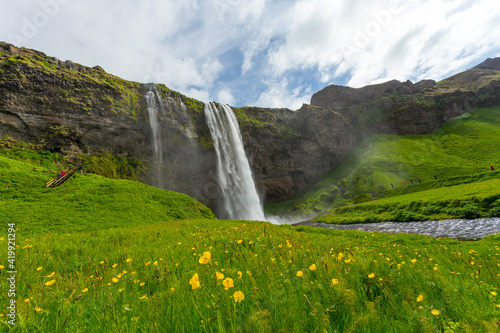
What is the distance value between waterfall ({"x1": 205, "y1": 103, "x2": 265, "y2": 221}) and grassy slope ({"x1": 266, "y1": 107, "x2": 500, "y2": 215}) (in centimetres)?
2050

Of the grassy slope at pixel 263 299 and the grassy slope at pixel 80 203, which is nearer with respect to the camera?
the grassy slope at pixel 263 299

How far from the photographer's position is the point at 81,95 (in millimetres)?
49875

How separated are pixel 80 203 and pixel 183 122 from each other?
145ft

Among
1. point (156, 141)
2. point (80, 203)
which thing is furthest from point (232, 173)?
point (80, 203)

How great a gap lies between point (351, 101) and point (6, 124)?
141966mm

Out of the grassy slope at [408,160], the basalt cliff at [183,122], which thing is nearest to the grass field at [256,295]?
the basalt cliff at [183,122]

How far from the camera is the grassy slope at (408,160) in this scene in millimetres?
72106

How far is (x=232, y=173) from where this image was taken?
6438 centimetres

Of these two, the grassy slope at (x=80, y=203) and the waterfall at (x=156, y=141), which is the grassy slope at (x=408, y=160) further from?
the grassy slope at (x=80, y=203)

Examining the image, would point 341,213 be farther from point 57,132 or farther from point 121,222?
point 57,132

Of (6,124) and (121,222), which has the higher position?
(6,124)

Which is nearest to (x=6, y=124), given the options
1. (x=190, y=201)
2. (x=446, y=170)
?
(x=190, y=201)

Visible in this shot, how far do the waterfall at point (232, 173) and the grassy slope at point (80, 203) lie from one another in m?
29.9

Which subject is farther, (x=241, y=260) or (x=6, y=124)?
(x=6, y=124)
